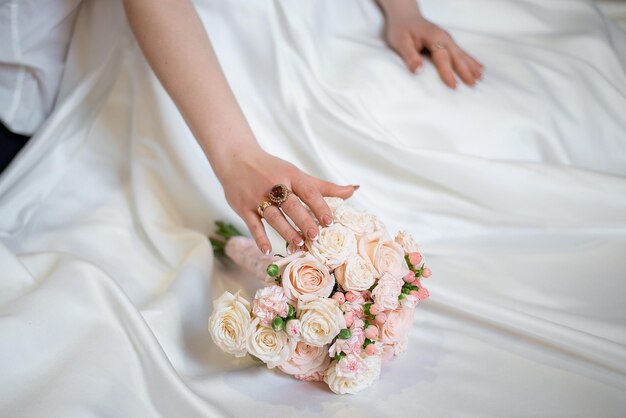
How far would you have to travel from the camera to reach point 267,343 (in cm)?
93

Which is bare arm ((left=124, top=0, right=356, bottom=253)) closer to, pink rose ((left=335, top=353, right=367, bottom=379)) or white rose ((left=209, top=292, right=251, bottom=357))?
white rose ((left=209, top=292, right=251, bottom=357))

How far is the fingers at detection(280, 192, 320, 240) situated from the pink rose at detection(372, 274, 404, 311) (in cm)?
13

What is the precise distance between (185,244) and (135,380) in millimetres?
430

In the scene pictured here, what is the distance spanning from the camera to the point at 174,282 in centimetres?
122

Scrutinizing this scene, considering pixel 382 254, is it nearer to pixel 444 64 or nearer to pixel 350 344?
pixel 350 344

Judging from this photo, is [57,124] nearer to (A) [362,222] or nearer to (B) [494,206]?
(A) [362,222]

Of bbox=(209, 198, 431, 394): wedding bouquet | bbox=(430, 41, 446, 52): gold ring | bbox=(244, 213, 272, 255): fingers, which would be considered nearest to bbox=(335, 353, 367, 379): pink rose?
bbox=(209, 198, 431, 394): wedding bouquet

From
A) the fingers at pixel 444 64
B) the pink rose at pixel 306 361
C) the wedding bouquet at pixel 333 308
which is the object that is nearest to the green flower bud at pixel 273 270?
the wedding bouquet at pixel 333 308

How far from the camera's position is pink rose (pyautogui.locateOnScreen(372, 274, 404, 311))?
0.92 m

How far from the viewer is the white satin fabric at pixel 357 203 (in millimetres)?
984

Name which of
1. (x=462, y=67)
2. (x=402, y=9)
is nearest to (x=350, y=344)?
(x=462, y=67)

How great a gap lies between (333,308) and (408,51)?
2.82 ft

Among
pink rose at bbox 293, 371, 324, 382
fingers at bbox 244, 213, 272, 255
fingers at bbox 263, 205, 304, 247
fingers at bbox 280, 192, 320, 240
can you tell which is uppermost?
fingers at bbox 280, 192, 320, 240

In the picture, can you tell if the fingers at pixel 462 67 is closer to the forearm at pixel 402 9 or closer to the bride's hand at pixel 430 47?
the bride's hand at pixel 430 47
